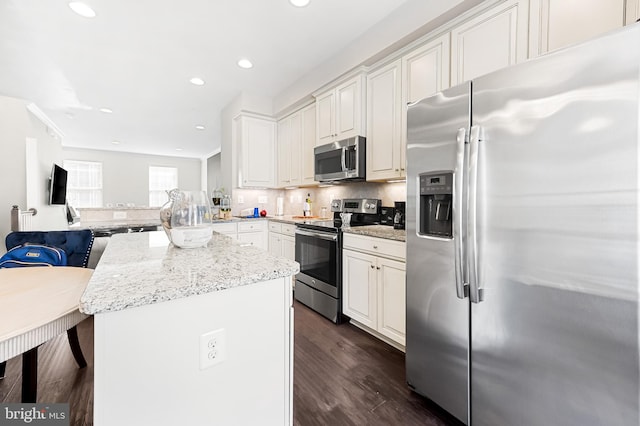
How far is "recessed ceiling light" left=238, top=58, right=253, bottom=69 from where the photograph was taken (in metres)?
3.01

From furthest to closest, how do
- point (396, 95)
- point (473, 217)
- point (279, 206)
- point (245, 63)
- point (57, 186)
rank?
point (57, 186), point (279, 206), point (245, 63), point (396, 95), point (473, 217)

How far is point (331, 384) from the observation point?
5.73 ft

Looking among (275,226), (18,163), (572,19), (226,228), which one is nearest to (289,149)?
(275,226)

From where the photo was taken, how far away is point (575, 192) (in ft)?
3.25

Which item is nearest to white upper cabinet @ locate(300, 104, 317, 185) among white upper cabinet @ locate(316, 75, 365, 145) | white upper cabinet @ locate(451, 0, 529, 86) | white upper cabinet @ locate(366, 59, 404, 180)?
white upper cabinet @ locate(316, 75, 365, 145)

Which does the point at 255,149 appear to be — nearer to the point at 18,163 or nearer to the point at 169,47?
the point at 169,47

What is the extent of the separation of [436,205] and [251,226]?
271 centimetres

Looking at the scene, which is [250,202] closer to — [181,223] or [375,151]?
[375,151]

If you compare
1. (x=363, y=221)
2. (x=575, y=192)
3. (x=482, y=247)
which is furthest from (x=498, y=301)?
(x=363, y=221)

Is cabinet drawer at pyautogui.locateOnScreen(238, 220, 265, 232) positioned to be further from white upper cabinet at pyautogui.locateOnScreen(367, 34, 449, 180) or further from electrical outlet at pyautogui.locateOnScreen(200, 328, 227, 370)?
electrical outlet at pyautogui.locateOnScreen(200, 328, 227, 370)

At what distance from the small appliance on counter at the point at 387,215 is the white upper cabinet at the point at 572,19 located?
158cm

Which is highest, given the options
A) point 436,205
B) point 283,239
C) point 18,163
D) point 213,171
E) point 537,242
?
point 213,171

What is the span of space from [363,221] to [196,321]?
2.36m

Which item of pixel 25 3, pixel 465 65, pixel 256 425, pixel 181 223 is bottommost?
pixel 256 425
